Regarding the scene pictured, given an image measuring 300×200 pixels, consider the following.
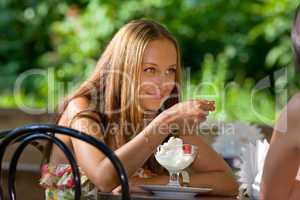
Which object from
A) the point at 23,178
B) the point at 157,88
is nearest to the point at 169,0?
the point at 23,178

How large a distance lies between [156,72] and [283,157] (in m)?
0.86

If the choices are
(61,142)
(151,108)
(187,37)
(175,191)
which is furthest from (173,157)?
(187,37)

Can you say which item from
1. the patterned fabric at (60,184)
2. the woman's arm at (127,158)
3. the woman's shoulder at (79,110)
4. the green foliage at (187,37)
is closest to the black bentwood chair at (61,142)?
the patterned fabric at (60,184)

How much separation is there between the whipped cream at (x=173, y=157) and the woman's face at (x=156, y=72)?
0.23 m

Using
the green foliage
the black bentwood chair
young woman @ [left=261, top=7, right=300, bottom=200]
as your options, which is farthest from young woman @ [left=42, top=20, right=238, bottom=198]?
the green foliage

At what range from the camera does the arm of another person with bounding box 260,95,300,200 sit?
5.54 feet

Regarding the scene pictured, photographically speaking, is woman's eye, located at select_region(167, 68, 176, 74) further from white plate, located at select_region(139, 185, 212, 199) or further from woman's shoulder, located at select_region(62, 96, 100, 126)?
white plate, located at select_region(139, 185, 212, 199)

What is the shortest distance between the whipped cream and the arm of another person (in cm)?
54

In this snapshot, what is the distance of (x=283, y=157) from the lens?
5.64 ft

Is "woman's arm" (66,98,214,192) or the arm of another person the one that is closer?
the arm of another person

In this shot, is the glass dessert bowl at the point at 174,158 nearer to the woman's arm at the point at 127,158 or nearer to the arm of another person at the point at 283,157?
the woman's arm at the point at 127,158

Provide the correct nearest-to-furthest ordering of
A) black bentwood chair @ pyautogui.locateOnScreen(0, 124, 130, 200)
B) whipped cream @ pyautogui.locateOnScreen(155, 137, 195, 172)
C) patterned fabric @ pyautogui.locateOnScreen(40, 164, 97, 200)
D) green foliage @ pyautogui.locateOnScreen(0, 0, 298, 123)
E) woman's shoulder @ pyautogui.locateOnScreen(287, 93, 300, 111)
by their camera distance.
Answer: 1. woman's shoulder @ pyautogui.locateOnScreen(287, 93, 300, 111)
2. black bentwood chair @ pyautogui.locateOnScreen(0, 124, 130, 200)
3. patterned fabric @ pyautogui.locateOnScreen(40, 164, 97, 200)
4. whipped cream @ pyautogui.locateOnScreen(155, 137, 195, 172)
5. green foliage @ pyautogui.locateOnScreen(0, 0, 298, 123)

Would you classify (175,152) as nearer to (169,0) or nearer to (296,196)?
(296,196)

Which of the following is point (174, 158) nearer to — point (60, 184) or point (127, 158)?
point (127, 158)
